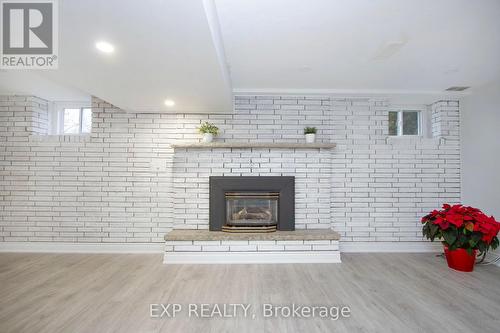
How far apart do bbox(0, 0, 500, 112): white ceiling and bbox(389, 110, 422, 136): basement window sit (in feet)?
2.67

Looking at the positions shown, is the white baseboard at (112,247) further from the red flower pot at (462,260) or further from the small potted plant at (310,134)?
the small potted plant at (310,134)

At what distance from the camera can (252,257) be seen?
11.7ft

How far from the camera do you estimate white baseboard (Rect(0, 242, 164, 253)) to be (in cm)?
405

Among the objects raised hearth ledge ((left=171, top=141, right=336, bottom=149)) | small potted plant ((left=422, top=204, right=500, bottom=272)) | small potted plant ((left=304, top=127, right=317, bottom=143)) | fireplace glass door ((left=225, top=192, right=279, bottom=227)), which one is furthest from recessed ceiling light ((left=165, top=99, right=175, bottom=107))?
small potted plant ((left=422, top=204, right=500, bottom=272))

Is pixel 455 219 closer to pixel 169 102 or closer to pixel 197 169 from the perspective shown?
pixel 197 169

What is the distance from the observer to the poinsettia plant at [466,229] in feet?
10.2

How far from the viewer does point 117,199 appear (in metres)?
4.11

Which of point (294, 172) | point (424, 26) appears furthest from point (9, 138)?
point (424, 26)

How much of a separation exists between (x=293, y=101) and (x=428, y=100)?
223 centimetres

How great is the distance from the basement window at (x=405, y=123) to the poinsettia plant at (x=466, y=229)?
1579 millimetres

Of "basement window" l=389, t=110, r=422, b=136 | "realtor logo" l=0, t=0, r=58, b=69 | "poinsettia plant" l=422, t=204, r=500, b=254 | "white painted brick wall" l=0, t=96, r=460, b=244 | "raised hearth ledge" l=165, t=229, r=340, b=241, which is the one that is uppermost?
"realtor logo" l=0, t=0, r=58, b=69

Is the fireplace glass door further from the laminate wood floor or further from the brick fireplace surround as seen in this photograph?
the laminate wood floor

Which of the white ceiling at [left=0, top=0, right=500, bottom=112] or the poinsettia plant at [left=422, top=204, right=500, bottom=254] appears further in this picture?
the poinsettia plant at [left=422, top=204, right=500, bottom=254]

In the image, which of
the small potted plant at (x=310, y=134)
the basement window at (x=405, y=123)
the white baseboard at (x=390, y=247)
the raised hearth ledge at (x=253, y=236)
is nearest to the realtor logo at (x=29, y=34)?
the raised hearth ledge at (x=253, y=236)
